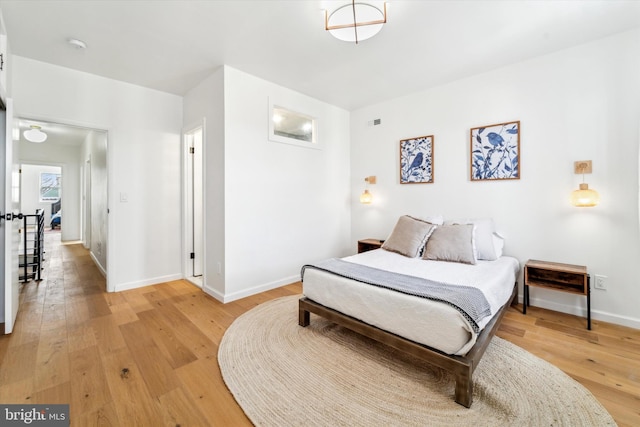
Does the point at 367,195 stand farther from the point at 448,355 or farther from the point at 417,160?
the point at 448,355

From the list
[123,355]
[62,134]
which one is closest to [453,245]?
[123,355]

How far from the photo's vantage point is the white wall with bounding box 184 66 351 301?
3082 mm

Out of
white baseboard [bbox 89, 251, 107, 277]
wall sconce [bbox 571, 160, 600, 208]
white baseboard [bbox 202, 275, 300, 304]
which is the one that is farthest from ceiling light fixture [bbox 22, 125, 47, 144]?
wall sconce [bbox 571, 160, 600, 208]

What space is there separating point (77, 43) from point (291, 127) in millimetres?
2355

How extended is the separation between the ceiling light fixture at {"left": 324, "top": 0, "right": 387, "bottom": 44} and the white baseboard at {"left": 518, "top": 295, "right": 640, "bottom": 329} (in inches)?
125

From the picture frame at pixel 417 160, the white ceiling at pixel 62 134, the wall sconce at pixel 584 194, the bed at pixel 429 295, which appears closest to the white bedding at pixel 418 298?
the bed at pixel 429 295

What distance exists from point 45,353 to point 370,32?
3.45 meters

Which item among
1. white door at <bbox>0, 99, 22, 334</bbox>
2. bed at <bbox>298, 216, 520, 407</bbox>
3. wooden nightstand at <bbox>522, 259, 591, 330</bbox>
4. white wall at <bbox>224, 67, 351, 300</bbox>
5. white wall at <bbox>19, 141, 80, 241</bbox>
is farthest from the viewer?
white wall at <bbox>19, 141, 80, 241</bbox>

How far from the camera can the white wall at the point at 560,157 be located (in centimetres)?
246

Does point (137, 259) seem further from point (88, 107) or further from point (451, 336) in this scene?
point (451, 336)

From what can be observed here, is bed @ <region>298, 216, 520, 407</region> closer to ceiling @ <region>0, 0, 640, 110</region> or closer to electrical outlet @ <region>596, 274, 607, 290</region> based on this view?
Answer: electrical outlet @ <region>596, 274, 607, 290</region>

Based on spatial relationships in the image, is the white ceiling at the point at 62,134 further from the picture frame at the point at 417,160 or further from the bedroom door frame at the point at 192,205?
the picture frame at the point at 417,160

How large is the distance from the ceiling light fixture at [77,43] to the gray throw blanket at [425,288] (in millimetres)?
3078

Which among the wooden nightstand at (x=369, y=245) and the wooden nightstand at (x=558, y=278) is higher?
the wooden nightstand at (x=369, y=245)
